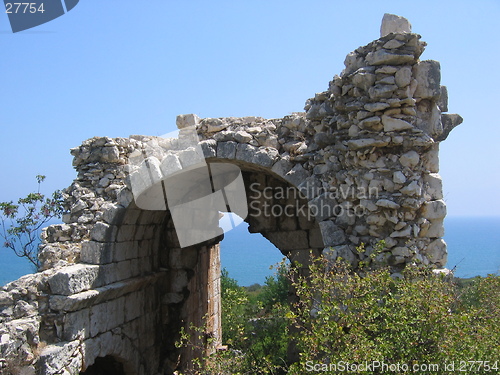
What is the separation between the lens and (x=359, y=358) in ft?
11.1

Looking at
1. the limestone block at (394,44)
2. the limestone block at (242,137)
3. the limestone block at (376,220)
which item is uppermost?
the limestone block at (394,44)

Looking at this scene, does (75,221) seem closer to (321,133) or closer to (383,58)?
(321,133)

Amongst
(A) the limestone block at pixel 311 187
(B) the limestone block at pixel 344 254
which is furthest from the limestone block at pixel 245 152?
(B) the limestone block at pixel 344 254

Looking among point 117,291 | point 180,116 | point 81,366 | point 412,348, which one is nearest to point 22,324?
point 81,366

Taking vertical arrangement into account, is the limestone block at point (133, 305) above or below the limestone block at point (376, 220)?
below

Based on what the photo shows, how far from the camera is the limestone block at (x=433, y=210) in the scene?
4.84 metres

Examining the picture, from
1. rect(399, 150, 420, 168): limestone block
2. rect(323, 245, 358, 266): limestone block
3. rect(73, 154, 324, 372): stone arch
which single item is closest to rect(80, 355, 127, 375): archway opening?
rect(73, 154, 324, 372): stone arch

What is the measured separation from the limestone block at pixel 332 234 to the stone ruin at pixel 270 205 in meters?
0.01

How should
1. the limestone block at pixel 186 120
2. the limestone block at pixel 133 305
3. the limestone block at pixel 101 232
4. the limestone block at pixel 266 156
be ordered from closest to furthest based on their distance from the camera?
1. the limestone block at pixel 266 156
2. the limestone block at pixel 101 232
3. the limestone block at pixel 186 120
4. the limestone block at pixel 133 305

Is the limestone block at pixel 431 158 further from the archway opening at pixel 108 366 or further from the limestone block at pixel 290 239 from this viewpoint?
the archway opening at pixel 108 366

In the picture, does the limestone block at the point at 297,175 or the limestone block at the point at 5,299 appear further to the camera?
the limestone block at the point at 297,175

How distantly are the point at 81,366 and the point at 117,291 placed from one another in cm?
106
